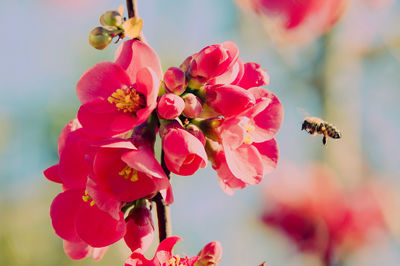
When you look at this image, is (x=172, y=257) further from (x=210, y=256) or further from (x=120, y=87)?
(x=120, y=87)

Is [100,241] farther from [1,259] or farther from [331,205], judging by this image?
[1,259]

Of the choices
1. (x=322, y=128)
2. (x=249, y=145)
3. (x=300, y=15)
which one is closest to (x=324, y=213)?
(x=300, y=15)

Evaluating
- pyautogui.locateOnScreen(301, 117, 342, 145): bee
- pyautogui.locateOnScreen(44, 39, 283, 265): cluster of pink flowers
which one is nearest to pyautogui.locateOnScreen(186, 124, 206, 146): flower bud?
pyautogui.locateOnScreen(44, 39, 283, 265): cluster of pink flowers

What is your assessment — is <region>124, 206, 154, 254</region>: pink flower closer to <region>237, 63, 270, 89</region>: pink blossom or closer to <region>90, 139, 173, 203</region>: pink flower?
<region>90, 139, 173, 203</region>: pink flower

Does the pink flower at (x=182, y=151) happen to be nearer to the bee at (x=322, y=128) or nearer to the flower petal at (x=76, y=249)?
the flower petal at (x=76, y=249)

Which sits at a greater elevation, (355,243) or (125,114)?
(125,114)

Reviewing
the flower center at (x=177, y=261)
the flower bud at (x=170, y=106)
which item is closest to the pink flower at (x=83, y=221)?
the flower center at (x=177, y=261)

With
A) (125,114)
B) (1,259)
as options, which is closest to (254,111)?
(125,114)
